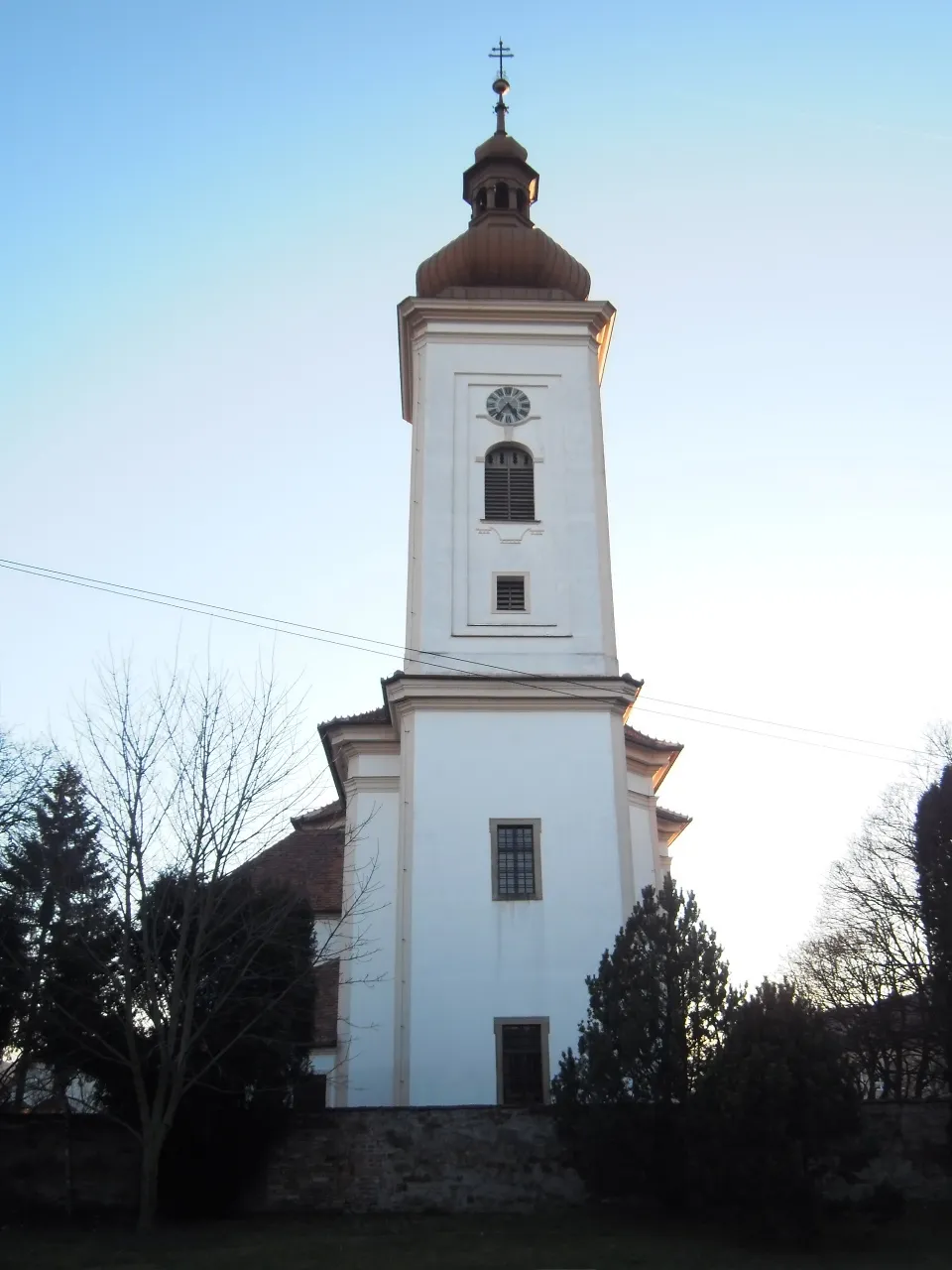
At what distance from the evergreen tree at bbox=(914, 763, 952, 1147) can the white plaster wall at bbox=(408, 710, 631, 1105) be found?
5.20 metres

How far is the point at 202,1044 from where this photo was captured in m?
17.6

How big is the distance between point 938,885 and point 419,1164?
10.6 meters

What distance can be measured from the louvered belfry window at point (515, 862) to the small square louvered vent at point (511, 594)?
4383mm

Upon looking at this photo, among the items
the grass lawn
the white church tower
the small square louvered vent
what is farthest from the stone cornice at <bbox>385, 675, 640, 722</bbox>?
the grass lawn

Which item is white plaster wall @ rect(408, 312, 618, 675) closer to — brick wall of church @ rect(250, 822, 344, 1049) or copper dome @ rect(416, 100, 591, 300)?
copper dome @ rect(416, 100, 591, 300)

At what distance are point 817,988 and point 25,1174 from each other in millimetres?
30941

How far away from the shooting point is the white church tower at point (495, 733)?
21094 millimetres

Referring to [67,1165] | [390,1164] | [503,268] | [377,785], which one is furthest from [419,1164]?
[503,268]

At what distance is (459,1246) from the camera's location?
1512cm

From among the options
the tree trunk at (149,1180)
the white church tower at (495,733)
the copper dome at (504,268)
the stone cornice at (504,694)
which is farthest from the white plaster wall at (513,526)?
the tree trunk at (149,1180)

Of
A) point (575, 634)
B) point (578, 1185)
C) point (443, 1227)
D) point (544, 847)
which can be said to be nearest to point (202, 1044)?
point (443, 1227)

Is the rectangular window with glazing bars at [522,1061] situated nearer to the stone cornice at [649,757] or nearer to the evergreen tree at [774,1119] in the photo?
the evergreen tree at [774,1119]

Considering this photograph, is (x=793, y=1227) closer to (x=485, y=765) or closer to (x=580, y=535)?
(x=485, y=765)

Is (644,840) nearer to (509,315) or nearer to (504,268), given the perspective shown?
(509,315)
